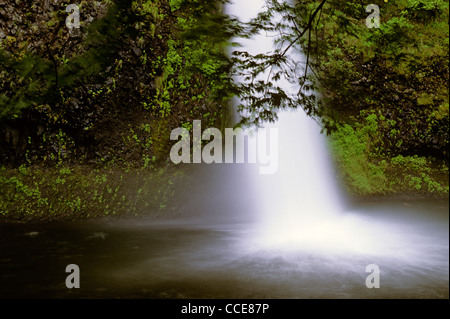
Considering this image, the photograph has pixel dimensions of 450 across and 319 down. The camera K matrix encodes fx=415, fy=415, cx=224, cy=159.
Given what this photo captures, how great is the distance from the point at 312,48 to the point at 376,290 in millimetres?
6443

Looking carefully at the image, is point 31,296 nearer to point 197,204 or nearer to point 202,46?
point 197,204

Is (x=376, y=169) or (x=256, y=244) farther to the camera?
(x=376, y=169)

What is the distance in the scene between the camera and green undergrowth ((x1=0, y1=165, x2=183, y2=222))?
921 cm

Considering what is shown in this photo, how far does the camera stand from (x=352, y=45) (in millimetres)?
11406

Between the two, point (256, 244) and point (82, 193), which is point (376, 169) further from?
point (82, 193)

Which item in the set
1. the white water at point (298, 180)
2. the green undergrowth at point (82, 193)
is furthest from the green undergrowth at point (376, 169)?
the green undergrowth at point (82, 193)

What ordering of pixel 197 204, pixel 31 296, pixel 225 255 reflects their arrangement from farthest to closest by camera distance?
pixel 197 204 → pixel 225 255 → pixel 31 296

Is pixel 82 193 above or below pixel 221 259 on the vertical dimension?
above

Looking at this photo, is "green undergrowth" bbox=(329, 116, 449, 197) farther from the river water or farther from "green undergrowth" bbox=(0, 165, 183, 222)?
"green undergrowth" bbox=(0, 165, 183, 222)

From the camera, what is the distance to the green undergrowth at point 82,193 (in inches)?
363

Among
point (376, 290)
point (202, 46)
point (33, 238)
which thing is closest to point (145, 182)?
point (33, 238)

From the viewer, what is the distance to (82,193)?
9539mm

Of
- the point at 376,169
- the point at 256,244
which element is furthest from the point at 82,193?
the point at 376,169

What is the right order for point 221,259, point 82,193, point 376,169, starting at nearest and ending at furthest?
point 221,259 → point 82,193 → point 376,169
